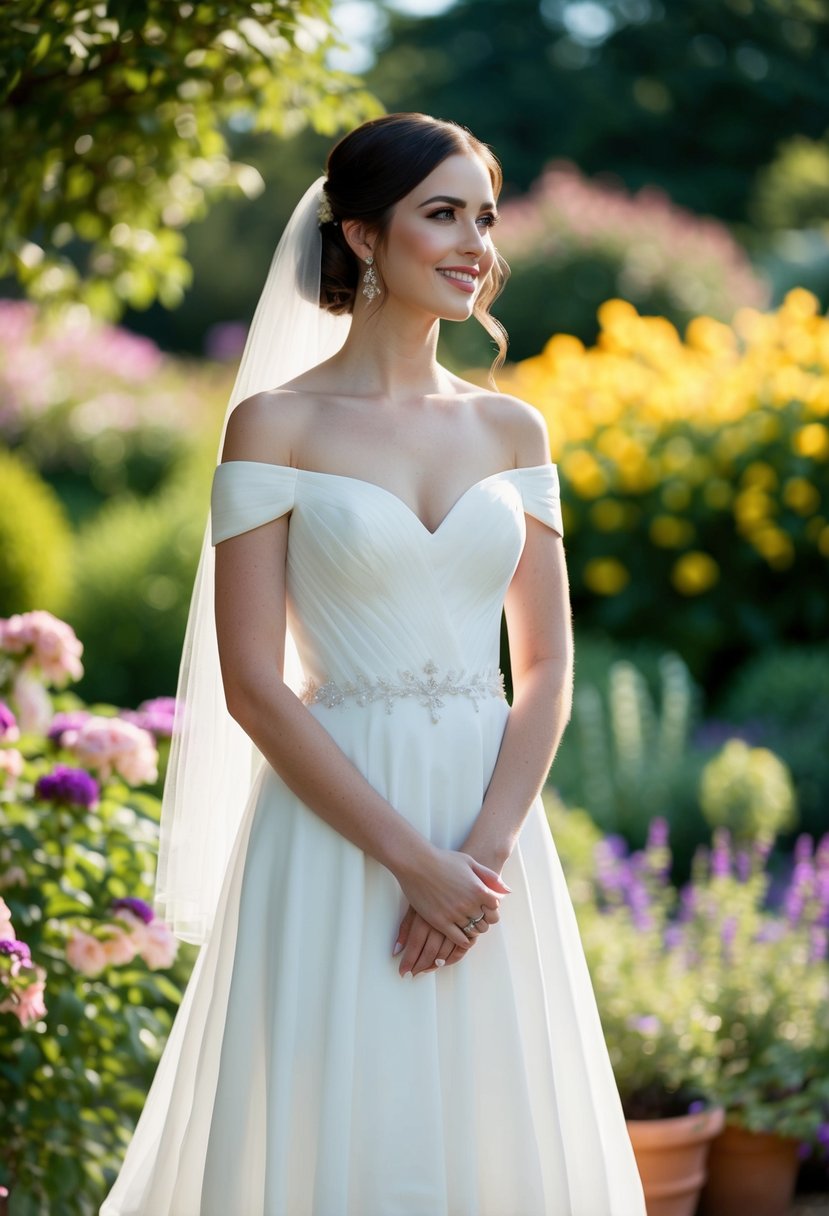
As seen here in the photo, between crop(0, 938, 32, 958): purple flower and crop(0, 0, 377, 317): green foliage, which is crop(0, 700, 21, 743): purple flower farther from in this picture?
crop(0, 0, 377, 317): green foliage

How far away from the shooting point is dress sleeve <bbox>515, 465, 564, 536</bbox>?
2.60m

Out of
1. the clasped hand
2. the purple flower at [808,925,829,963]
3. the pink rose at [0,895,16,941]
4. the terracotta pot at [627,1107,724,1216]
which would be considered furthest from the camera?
the purple flower at [808,925,829,963]

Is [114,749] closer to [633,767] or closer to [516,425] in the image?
[516,425]

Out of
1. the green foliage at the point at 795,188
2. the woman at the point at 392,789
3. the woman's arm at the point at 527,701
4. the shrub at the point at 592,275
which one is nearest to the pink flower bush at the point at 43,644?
the woman at the point at 392,789

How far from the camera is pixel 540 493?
103 inches

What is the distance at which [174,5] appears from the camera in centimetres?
303

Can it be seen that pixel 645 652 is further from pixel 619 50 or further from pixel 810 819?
pixel 619 50

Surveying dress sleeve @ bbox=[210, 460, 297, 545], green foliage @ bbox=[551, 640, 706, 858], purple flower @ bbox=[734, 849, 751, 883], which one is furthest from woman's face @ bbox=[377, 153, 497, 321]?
green foliage @ bbox=[551, 640, 706, 858]

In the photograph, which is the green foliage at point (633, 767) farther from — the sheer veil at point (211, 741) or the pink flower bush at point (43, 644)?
the sheer veil at point (211, 741)

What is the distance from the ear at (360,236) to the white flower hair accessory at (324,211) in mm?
75

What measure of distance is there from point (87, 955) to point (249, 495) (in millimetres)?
1121

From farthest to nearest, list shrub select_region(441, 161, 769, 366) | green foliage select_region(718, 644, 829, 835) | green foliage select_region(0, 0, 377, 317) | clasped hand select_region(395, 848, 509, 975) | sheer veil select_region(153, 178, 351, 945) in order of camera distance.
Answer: shrub select_region(441, 161, 769, 366) < green foliage select_region(718, 644, 829, 835) < green foliage select_region(0, 0, 377, 317) < sheer veil select_region(153, 178, 351, 945) < clasped hand select_region(395, 848, 509, 975)

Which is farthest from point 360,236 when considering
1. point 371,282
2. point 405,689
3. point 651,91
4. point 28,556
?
point 651,91

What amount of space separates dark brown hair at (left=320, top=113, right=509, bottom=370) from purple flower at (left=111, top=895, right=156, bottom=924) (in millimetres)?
1348
